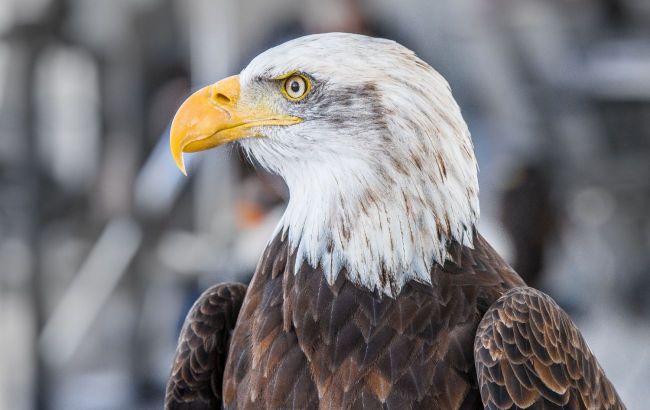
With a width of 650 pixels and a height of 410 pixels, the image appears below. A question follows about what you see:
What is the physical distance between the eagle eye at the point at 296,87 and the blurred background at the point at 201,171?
8.15 feet

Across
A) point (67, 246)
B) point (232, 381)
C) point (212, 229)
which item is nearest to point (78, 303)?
point (67, 246)

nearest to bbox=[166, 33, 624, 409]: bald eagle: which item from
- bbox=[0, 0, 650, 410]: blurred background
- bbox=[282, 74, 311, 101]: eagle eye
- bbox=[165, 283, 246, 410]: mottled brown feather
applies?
bbox=[282, 74, 311, 101]: eagle eye

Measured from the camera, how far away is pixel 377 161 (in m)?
2.42

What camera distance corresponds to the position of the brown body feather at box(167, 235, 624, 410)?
233 centimetres

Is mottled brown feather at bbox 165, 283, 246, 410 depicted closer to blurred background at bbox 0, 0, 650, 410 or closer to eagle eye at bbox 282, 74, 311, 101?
eagle eye at bbox 282, 74, 311, 101

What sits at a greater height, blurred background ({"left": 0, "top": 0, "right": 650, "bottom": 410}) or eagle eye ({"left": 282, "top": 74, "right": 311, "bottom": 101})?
eagle eye ({"left": 282, "top": 74, "right": 311, "bottom": 101})

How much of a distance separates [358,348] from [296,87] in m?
0.62

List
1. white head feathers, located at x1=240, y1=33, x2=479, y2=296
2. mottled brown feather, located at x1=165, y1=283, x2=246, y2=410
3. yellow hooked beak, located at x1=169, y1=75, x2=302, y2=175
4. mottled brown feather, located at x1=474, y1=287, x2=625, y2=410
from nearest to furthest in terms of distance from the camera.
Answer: mottled brown feather, located at x1=474, y1=287, x2=625, y2=410 → white head feathers, located at x1=240, y1=33, x2=479, y2=296 → yellow hooked beak, located at x1=169, y1=75, x2=302, y2=175 → mottled brown feather, located at x1=165, y1=283, x2=246, y2=410

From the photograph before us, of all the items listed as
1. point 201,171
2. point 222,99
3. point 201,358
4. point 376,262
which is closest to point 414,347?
point 376,262

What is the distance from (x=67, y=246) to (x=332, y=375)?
165 inches

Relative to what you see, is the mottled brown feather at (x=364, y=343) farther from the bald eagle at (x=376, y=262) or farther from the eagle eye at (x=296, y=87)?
the eagle eye at (x=296, y=87)

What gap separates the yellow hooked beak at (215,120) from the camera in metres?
2.51

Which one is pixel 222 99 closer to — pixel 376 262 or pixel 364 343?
pixel 376 262

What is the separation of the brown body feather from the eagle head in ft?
0.19
